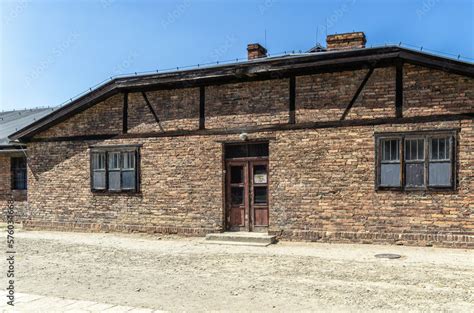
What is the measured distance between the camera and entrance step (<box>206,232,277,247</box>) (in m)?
11.6

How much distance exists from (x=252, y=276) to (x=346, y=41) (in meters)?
9.27

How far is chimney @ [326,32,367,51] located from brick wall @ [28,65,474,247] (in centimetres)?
336

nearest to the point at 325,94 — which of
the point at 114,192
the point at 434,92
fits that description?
the point at 434,92

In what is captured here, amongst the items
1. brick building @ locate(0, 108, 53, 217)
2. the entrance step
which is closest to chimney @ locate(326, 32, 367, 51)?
the entrance step

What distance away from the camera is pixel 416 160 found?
34.8 feet

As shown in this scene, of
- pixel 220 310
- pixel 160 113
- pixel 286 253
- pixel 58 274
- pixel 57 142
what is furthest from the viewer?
pixel 57 142

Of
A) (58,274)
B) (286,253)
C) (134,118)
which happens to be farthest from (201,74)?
(58,274)

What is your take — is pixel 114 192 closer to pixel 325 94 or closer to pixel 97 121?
pixel 97 121

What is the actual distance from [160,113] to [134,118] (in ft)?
3.09

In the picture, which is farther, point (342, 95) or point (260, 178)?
point (260, 178)

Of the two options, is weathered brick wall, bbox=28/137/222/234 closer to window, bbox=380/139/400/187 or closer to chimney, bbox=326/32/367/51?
window, bbox=380/139/400/187

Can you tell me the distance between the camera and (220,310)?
18.9 feet

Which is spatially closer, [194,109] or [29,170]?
[194,109]

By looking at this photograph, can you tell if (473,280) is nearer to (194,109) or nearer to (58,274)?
(58,274)
